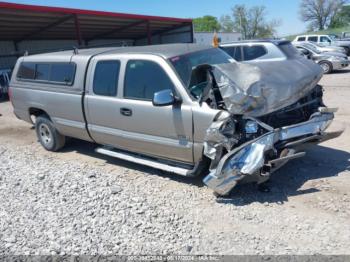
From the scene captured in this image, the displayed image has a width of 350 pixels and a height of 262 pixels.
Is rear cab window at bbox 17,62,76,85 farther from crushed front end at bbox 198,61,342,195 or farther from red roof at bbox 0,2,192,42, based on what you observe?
red roof at bbox 0,2,192,42

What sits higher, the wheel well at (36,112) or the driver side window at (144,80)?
the driver side window at (144,80)

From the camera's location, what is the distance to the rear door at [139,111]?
4367mm

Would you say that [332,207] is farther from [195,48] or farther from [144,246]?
[195,48]

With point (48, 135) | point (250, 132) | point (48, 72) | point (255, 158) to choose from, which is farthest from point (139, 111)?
point (48, 135)

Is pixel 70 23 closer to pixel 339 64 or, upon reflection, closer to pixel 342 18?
pixel 339 64

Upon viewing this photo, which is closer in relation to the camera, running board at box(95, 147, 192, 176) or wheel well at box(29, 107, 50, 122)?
running board at box(95, 147, 192, 176)

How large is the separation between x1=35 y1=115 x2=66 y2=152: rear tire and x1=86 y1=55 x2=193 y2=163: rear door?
1.38m

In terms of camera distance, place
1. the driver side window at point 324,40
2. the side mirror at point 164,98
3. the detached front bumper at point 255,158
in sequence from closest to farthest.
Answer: the detached front bumper at point 255,158
the side mirror at point 164,98
the driver side window at point 324,40

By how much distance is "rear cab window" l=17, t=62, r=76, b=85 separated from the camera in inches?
229

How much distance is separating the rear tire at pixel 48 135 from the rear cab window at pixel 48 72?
0.81 meters

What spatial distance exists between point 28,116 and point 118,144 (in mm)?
2786

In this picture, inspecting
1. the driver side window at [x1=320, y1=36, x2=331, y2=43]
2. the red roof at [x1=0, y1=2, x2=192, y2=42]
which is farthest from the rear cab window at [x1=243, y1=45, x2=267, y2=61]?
the driver side window at [x1=320, y1=36, x2=331, y2=43]

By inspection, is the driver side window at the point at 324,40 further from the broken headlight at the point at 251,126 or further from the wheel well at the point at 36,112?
the broken headlight at the point at 251,126

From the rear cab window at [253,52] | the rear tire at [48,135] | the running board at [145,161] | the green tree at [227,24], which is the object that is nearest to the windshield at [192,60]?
the running board at [145,161]
